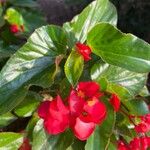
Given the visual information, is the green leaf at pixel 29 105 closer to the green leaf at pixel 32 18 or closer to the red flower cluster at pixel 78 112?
the red flower cluster at pixel 78 112

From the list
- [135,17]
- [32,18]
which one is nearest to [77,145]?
[32,18]

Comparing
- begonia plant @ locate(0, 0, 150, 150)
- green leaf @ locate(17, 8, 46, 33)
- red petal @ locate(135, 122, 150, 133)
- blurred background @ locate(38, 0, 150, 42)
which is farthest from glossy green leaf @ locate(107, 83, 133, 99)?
blurred background @ locate(38, 0, 150, 42)

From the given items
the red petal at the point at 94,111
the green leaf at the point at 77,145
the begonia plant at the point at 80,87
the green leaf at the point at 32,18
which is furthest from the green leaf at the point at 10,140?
the green leaf at the point at 32,18

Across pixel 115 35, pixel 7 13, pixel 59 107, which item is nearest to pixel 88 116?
pixel 59 107

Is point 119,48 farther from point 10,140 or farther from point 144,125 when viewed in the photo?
point 10,140

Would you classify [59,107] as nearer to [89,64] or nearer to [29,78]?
[29,78]
